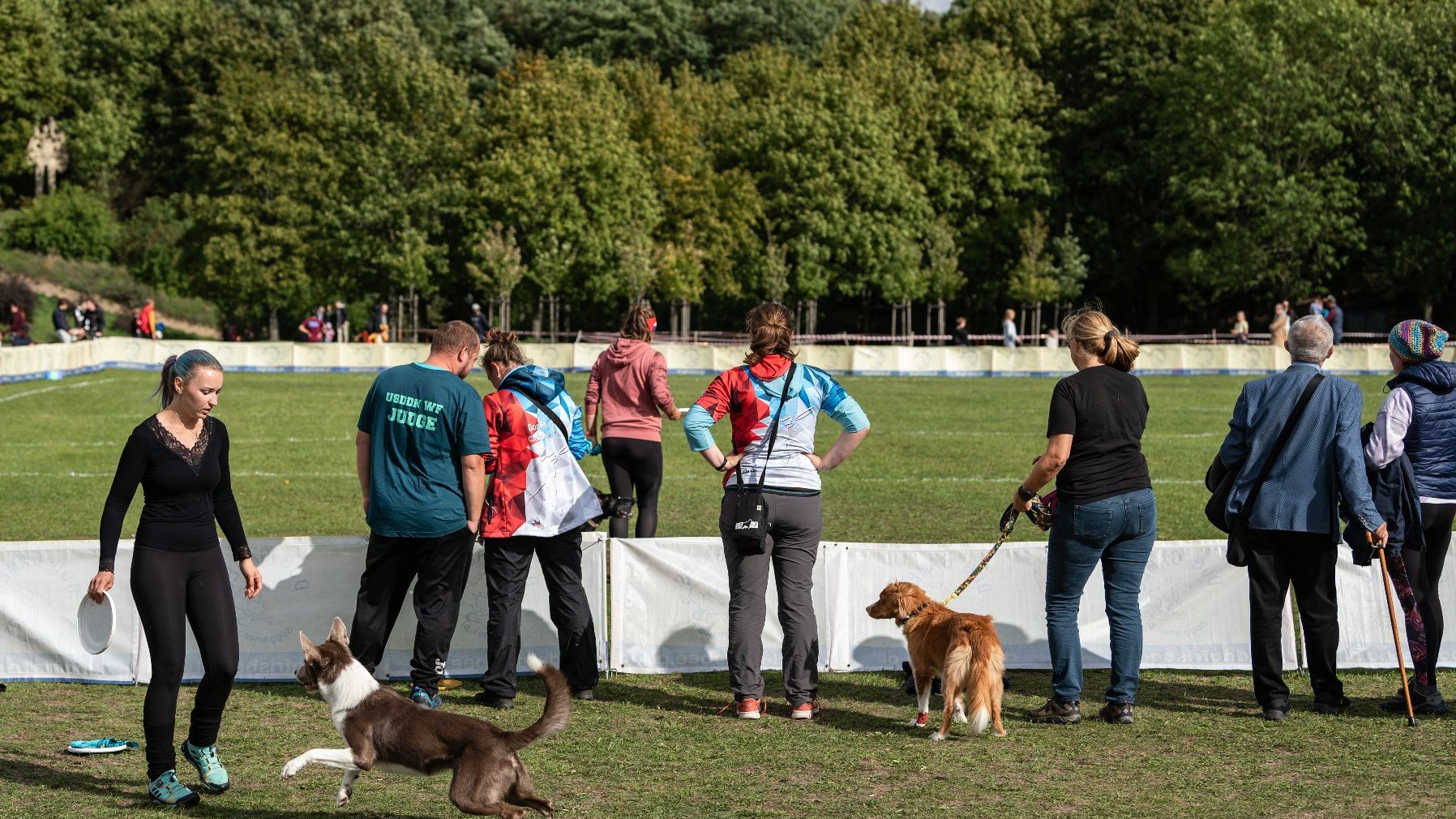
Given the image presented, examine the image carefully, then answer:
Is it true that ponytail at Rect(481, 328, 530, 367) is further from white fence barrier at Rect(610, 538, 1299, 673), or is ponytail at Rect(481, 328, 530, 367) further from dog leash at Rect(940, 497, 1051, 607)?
dog leash at Rect(940, 497, 1051, 607)

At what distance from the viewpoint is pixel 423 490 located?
7445 mm

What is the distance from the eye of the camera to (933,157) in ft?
211

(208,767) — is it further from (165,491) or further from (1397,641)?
(1397,641)

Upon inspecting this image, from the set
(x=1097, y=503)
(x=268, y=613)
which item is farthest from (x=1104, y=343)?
(x=268, y=613)

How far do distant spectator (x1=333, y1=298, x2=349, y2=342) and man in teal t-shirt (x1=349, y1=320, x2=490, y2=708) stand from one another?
46.1 meters

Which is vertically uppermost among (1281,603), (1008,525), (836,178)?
(836,178)

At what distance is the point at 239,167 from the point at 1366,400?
48676 millimetres

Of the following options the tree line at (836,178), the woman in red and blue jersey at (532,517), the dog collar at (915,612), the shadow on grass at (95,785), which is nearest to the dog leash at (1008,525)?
the dog collar at (915,612)

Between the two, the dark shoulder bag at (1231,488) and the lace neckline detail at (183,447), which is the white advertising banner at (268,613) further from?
the dark shoulder bag at (1231,488)

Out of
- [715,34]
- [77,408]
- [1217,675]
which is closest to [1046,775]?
[1217,675]

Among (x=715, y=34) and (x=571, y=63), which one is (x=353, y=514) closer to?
(x=571, y=63)

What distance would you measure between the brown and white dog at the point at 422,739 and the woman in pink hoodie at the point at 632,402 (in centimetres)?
408

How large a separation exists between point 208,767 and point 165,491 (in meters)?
1.16

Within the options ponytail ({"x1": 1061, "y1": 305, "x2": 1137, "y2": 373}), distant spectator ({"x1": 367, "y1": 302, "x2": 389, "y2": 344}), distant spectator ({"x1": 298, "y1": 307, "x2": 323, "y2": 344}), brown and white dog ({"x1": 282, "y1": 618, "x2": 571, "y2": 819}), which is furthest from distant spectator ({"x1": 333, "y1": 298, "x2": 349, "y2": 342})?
brown and white dog ({"x1": 282, "y1": 618, "x2": 571, "y2": 819})
